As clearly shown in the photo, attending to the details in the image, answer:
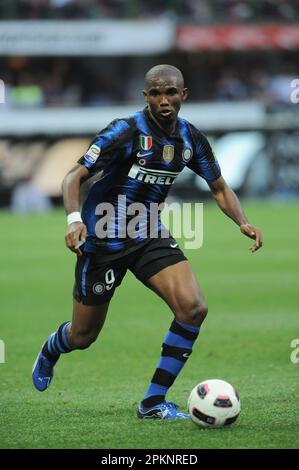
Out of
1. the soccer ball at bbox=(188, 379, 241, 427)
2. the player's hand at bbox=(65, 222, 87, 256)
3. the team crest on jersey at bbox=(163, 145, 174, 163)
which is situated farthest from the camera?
the team crest on jersey at bbox=(163, 145, 174, 163)

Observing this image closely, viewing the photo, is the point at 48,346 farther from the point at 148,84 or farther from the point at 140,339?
the point at 140,339

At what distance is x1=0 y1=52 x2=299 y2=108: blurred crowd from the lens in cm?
3612

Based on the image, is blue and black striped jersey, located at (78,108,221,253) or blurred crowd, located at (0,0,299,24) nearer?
blue and black striped jersey, located at (78,108,221,253)

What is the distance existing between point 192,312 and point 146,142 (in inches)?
47.2

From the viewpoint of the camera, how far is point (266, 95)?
3516 cm

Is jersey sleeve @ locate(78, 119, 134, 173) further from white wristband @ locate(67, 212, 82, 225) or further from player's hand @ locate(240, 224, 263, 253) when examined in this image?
player's hand @ locate(240, 224, 263, 253)

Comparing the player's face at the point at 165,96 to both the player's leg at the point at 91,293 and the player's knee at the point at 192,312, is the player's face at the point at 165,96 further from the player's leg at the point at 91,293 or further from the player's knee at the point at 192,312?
the player's knee at the point at 192,312

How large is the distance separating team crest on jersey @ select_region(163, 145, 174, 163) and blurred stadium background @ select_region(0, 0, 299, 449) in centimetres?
179

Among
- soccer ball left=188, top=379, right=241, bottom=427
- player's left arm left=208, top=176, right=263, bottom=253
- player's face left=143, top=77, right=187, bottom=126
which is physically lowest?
soccer ball left=188, top=379, right=241, bottom=427

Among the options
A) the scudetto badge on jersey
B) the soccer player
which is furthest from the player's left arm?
the scudetto badge on jersey

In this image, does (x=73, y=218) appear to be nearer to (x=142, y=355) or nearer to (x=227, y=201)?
(x=227, y=201)

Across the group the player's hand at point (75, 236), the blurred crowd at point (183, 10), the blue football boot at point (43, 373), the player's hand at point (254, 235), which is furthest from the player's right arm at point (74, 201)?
the blurred crowd at point (183, 10)

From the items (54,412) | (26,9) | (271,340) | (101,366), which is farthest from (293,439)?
(26,9)

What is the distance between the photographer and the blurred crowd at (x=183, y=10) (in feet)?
120
